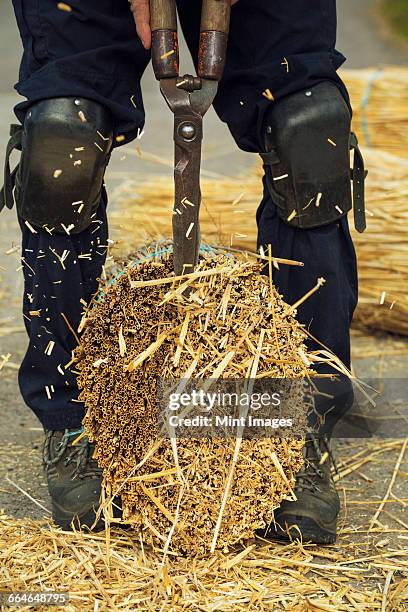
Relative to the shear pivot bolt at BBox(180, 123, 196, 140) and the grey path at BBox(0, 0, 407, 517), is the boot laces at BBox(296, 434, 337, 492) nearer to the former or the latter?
the grey path at BBox(0, 0, 407, 517)

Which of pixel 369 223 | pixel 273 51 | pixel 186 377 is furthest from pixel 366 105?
pixel 186 377

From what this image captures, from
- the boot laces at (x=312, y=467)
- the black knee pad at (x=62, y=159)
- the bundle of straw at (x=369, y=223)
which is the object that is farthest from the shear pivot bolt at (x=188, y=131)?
the bundle of straw at (x=369, y=223)

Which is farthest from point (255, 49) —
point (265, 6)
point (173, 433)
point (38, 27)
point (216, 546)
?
point (216, 546)

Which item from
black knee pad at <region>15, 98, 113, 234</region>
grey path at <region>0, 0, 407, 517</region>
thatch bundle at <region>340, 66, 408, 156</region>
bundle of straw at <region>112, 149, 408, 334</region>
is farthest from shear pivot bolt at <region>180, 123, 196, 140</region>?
thatch bundle at <region>340, 66, 408, 156</region>

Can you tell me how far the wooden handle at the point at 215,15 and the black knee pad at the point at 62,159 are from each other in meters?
0.27

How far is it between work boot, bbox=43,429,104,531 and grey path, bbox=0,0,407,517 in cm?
10

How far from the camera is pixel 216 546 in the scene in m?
1.70

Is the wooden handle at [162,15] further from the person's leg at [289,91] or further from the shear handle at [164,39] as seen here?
the person's leg at [289,91]

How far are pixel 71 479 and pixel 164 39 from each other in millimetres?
859

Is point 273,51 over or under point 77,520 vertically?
over

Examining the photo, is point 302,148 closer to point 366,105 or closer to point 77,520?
point 77,520

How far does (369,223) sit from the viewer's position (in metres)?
2.90

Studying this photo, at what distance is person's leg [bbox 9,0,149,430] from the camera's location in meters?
1.71

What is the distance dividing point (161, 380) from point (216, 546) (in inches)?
12.6
